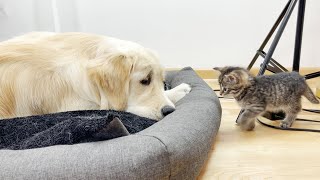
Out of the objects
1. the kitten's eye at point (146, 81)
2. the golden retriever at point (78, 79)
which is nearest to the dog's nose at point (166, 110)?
the golden retriever at point (78, 79)

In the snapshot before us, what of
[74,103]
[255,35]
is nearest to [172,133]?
[74,103]

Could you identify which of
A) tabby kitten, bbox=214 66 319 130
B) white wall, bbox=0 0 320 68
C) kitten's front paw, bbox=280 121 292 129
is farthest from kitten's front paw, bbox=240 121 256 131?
white wall, bbox=0 0 320 68

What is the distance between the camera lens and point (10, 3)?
263 cm

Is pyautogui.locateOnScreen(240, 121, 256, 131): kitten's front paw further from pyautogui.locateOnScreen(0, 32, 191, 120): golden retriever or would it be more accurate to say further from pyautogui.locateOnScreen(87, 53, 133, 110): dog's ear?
pyautogui.locateOnScreen(87, 53, 133, 110): dog's ear

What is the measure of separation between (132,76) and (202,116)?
302 millimetres

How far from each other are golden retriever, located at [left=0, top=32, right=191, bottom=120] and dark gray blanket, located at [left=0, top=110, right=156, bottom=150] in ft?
0.40

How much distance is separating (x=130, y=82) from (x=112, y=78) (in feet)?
0.25

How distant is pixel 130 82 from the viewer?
4.06ft

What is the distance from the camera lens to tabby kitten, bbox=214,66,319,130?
4.55 ft

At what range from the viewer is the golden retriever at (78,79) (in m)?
1.20

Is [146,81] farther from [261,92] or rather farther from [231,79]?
[261,92]

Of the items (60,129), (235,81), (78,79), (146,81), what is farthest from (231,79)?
(60,129)

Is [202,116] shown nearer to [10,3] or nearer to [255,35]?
[255,35]

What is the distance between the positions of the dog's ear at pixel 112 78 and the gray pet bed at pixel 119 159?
307 mm
